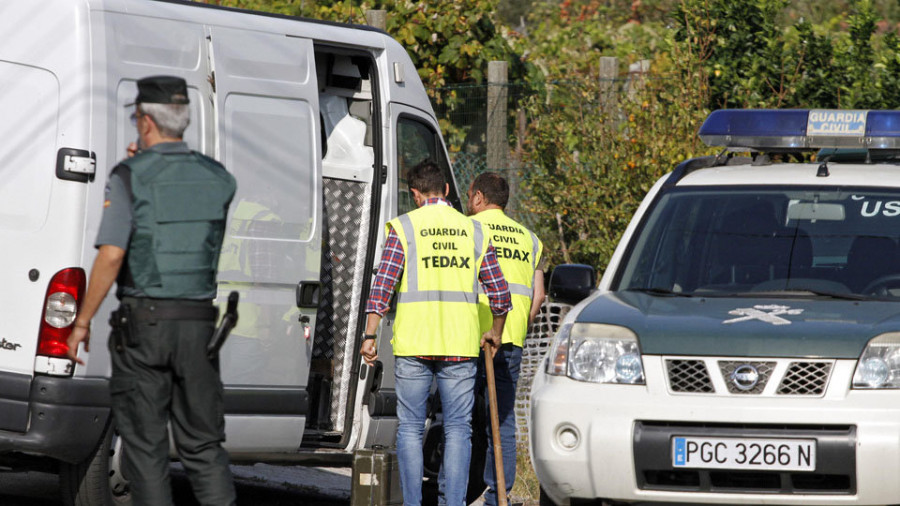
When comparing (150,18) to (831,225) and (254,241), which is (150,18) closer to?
(254,241)

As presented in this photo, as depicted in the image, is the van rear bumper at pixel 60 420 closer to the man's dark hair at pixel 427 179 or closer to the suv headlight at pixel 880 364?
the man's dark hair at pixel 427 179

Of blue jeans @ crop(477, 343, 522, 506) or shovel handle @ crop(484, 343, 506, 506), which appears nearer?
shovel handle @ crop(484, 343, 506, 506)

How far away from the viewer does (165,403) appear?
5578mm

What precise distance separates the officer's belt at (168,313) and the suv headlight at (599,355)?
5.04 ft

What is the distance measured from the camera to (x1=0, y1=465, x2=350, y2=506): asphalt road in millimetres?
8383

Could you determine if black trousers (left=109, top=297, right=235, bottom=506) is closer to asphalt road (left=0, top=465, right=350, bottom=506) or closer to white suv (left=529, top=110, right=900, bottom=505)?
white suv (left=529, top=110, right=900, bottom=505)

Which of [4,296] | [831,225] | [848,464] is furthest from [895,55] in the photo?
[4,296]

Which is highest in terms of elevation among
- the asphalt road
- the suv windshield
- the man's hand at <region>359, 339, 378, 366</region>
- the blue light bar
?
the blue light bar

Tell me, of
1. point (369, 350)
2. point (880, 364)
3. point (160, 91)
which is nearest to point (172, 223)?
point (160, 91)

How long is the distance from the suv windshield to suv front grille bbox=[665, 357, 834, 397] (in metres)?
0.79

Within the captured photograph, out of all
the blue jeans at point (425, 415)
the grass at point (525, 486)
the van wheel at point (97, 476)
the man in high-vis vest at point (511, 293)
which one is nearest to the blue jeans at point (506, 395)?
the man in high-vis vest at point (511, 293)

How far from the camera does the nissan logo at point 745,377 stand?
19.0 ft

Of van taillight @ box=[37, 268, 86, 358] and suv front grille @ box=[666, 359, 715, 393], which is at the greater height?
van taillight @ box=[37, 268, 86, 358]

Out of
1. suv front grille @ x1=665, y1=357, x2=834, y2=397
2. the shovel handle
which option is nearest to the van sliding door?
the shovel handle
